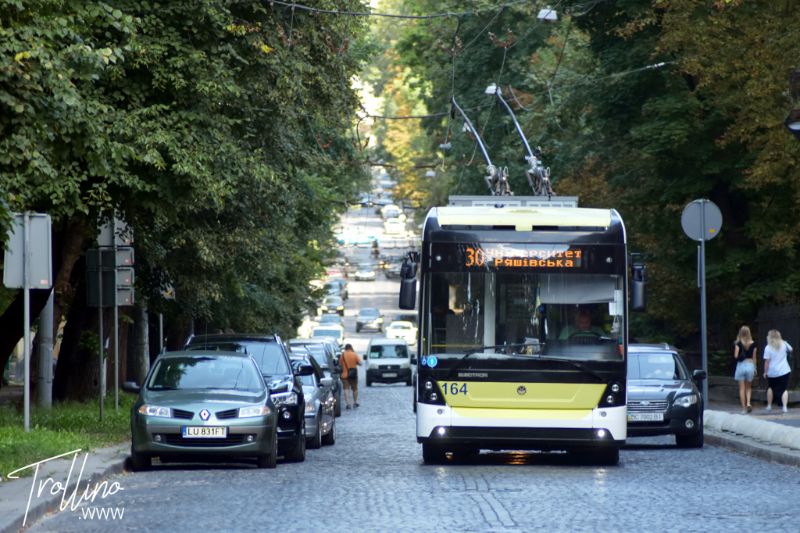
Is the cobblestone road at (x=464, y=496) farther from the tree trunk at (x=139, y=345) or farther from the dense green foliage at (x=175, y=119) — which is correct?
the tree trunk at (x=139, y=345)

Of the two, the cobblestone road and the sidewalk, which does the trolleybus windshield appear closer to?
the cobblestone road

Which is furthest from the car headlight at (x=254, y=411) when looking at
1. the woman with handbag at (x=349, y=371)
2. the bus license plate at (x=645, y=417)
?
the woman with handbag at (x=349, y=371)

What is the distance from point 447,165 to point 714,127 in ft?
61.8

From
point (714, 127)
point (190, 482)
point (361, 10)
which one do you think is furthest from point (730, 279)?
point (190, 482)

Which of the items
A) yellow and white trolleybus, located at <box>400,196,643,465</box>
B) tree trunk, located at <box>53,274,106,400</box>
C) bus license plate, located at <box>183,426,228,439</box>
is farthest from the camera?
tree trunk, located at <box>53,274,106,400</box>

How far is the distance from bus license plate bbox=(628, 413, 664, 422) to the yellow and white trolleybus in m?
4.27

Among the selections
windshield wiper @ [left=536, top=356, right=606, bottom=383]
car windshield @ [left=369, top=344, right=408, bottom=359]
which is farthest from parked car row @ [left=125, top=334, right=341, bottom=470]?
car windshield @ [left=369, top=344, right=408, bottom=359]

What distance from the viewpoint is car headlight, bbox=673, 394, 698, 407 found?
2339 centimetres

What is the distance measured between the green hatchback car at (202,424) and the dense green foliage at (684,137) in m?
13.4

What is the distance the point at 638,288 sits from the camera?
61.7 feet

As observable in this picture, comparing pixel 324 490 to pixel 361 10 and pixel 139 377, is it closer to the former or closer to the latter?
pixel 361 10

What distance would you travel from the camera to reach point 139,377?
1374 inches

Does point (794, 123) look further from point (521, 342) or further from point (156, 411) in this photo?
point (156, 411)

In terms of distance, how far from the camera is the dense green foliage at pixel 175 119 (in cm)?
1730
